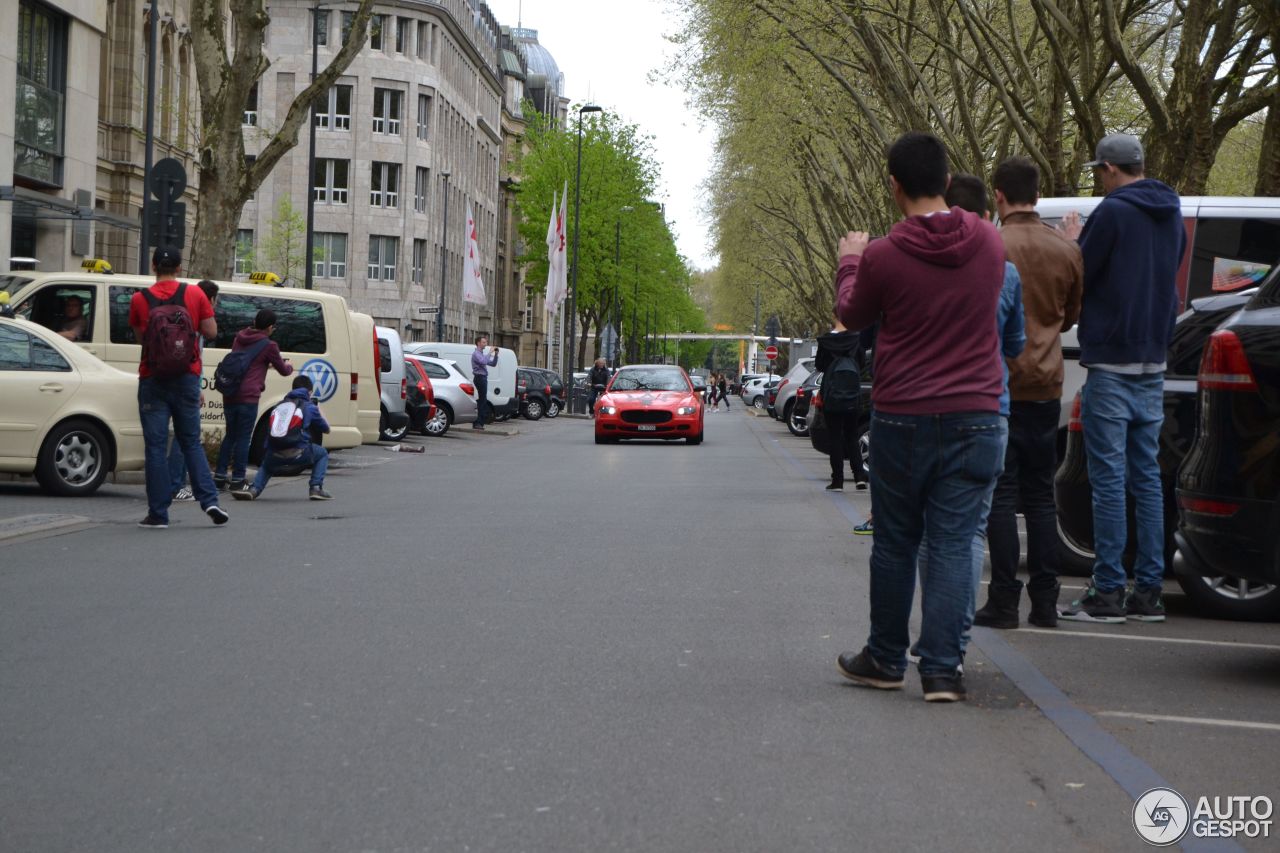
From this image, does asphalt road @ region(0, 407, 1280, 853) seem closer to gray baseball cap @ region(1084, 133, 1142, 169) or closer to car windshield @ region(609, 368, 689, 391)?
gray baseball cap @ region(1084, 133, 1142, 169)

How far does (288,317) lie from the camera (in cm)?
2017

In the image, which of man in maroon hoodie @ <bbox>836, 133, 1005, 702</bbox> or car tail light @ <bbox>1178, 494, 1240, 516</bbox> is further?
car tail light @ <bbox>1178, 494, 1240, 516</bbox>

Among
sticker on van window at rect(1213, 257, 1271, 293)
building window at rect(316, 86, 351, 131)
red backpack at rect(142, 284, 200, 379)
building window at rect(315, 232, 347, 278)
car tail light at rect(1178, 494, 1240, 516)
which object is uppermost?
building window at rect(316, 86, 351, 131)

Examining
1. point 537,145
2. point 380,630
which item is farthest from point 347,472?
point 537,145

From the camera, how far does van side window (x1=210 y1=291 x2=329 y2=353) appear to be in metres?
19.8

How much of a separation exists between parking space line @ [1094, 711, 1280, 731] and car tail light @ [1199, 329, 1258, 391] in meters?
1.37

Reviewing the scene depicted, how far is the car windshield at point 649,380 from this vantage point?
3316cm

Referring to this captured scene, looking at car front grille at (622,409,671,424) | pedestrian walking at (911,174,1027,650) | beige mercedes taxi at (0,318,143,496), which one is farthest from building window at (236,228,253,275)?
pedestrian walking at (911,174,1027,650)

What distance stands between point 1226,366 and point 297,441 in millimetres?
10847

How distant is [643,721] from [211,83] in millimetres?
21847

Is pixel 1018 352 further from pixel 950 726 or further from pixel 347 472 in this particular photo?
pixel 347 472

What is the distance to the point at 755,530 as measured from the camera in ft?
45.0

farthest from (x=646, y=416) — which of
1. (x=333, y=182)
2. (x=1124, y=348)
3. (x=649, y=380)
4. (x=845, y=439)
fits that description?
(x=333, y=182)

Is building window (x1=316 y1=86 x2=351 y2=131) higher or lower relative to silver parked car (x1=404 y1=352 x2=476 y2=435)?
higher
